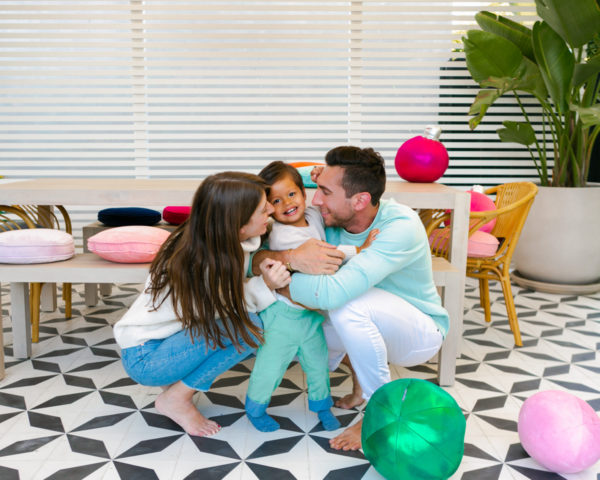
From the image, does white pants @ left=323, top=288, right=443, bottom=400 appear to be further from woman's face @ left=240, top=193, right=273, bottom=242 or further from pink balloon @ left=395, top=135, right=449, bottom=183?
pink balloon @ left=395, top=135, right=449, bottom=183

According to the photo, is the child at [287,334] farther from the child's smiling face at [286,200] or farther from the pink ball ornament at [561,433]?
the pink ball ornament at [561,433]

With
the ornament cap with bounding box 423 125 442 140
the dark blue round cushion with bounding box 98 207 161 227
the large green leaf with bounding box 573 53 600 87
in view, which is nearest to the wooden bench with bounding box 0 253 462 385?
the ornament cap with bounding box 423 125 442 140

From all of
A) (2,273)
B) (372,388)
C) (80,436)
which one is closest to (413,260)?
(372,388)

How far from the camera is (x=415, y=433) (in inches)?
61.9

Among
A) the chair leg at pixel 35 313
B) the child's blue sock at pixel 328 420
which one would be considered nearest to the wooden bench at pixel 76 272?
the chair leg at pixel 35 313

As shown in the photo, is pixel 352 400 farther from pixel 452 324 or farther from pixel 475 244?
pixel 475 244

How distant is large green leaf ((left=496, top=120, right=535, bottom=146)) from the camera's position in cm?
422

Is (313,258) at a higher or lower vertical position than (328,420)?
higher

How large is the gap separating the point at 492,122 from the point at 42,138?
12.8 feet

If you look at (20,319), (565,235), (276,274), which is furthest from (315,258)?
(565,235)

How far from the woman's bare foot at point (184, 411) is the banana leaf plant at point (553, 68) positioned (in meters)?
2.80

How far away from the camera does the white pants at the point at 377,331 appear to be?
72.1 inches

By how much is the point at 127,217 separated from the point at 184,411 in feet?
5.78

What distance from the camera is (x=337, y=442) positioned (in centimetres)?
188
